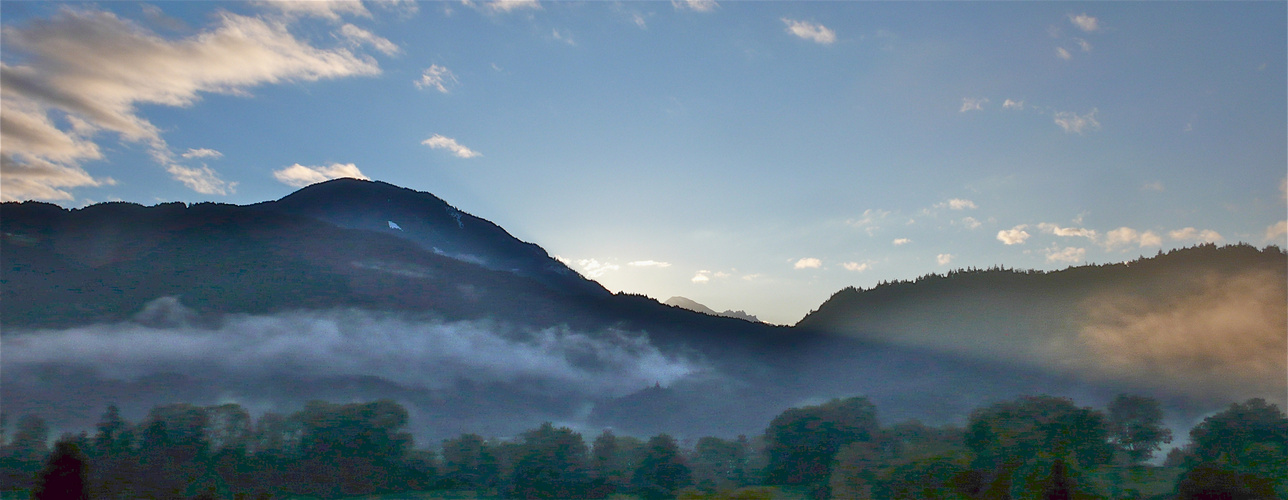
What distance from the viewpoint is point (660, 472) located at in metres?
89.8

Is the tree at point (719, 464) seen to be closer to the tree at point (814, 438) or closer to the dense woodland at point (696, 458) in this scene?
the dense woodland at point (696, 458)

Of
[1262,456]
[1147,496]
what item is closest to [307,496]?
[1147,496]

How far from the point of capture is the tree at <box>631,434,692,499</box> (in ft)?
292

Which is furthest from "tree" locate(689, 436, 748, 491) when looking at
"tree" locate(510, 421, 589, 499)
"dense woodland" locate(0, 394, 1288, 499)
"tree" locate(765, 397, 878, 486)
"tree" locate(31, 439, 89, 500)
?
"tree" locate(31, 439, 89, 500)

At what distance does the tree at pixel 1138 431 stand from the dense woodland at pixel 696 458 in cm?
26

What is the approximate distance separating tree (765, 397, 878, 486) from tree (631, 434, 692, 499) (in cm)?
1399

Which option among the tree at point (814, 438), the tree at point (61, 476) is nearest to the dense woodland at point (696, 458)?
the tree at point (61, 476)

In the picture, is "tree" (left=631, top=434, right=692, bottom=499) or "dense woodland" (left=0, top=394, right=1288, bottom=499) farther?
"tree" (left=631, top=434, right=692, bottom=499)

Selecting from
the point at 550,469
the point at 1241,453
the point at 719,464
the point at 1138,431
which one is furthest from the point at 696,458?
the point at 1138,431

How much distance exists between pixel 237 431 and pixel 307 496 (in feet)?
72.8

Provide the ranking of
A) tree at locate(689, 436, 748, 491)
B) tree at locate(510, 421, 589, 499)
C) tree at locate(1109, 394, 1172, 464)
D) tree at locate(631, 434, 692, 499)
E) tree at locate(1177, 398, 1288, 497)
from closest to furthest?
1. tree at locate(1177, 398, 1288, 497)
2. tree at locate(510, 421, 589, 499)
3. tree at locate(631, 434, 692, 499)
4. tree at locate(689, 436, 748, 491)
5. tree at locate(1109, 394, 1172, 464)

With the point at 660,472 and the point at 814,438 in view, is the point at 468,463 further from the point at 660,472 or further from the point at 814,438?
the point at 814,438

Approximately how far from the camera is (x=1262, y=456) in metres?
67.7

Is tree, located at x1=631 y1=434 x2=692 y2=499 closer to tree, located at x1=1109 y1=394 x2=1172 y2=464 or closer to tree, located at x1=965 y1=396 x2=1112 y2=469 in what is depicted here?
tree, located at x1=965 y1=396 x2=1112 y2=469
